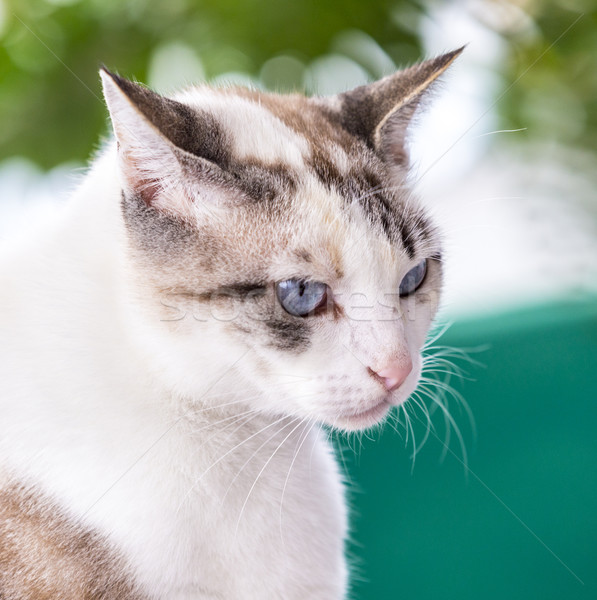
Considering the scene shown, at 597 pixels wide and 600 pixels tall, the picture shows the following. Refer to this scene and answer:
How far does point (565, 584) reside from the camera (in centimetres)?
169

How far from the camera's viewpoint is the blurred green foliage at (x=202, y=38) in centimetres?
198

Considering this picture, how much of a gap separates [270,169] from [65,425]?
1.46 ft

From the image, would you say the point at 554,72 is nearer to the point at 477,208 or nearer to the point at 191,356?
the point at 477,208

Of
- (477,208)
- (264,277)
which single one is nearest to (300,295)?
(264,277)

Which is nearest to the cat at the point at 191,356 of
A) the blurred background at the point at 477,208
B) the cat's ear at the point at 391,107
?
the cat's ear at the point at 391,107

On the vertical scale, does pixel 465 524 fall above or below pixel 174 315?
below

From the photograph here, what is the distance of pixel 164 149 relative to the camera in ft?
2.95

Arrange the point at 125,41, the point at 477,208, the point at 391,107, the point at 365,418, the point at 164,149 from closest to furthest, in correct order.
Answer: the point at 164,149, the point at 365,418, the point at 391,107, the point at 477,208, the point at 125,41

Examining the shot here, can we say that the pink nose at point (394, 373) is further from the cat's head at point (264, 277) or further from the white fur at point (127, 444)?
the white fur at point (127, 444)

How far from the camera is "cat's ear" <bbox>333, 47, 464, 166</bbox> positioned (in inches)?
43.8

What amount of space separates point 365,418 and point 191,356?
0.85 feet

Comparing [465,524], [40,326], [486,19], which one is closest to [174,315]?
[40,326]

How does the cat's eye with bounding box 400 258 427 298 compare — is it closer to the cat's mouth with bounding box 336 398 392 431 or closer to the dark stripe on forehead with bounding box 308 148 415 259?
the dark stripe on forehead with bounding box 308 148 415 259

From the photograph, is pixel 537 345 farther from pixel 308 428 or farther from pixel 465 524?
pixel 308 428
